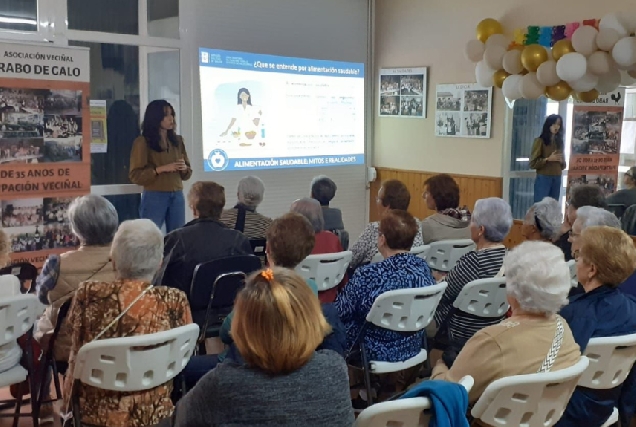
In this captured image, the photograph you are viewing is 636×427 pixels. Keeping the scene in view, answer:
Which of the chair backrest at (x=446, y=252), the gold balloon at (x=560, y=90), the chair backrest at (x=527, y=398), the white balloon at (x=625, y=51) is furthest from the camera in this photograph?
the gold balloon at (x=560, y=90)

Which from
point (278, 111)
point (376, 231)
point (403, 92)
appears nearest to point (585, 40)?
point (403, 92)

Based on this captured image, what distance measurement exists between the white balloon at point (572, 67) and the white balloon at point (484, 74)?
869 mm

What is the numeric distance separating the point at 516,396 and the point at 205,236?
192 cm

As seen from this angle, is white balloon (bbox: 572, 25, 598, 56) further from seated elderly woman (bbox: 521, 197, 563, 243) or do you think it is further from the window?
the window

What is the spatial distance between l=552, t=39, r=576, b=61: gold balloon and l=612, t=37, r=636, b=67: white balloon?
1.30 feet

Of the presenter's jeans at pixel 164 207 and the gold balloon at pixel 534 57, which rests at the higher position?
the gold balloon at pixel 534 57

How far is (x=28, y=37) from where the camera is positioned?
530 cm

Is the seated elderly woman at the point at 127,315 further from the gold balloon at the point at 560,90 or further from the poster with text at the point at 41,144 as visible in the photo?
the gold balloon at the point at 560,90

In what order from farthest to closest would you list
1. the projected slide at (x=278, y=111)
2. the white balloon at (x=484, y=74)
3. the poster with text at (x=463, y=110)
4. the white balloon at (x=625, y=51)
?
the poster with text at (x=463, y=110)
the projected slide at (x=278, y=111)
the white balloon at (x=484, y=74)
the white balloon at (x=625, y=51)

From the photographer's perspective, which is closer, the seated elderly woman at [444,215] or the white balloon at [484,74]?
the seated elderly woman at [444,215]

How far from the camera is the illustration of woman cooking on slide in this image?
6.57 metres

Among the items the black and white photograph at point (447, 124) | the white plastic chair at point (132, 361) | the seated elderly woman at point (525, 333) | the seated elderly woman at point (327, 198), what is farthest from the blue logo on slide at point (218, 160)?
the seated elderly woman at point (525, 333)

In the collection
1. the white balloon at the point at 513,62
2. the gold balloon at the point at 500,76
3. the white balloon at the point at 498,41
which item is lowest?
the gold balloon at the point at 500,76

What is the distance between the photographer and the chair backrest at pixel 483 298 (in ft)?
10.0
